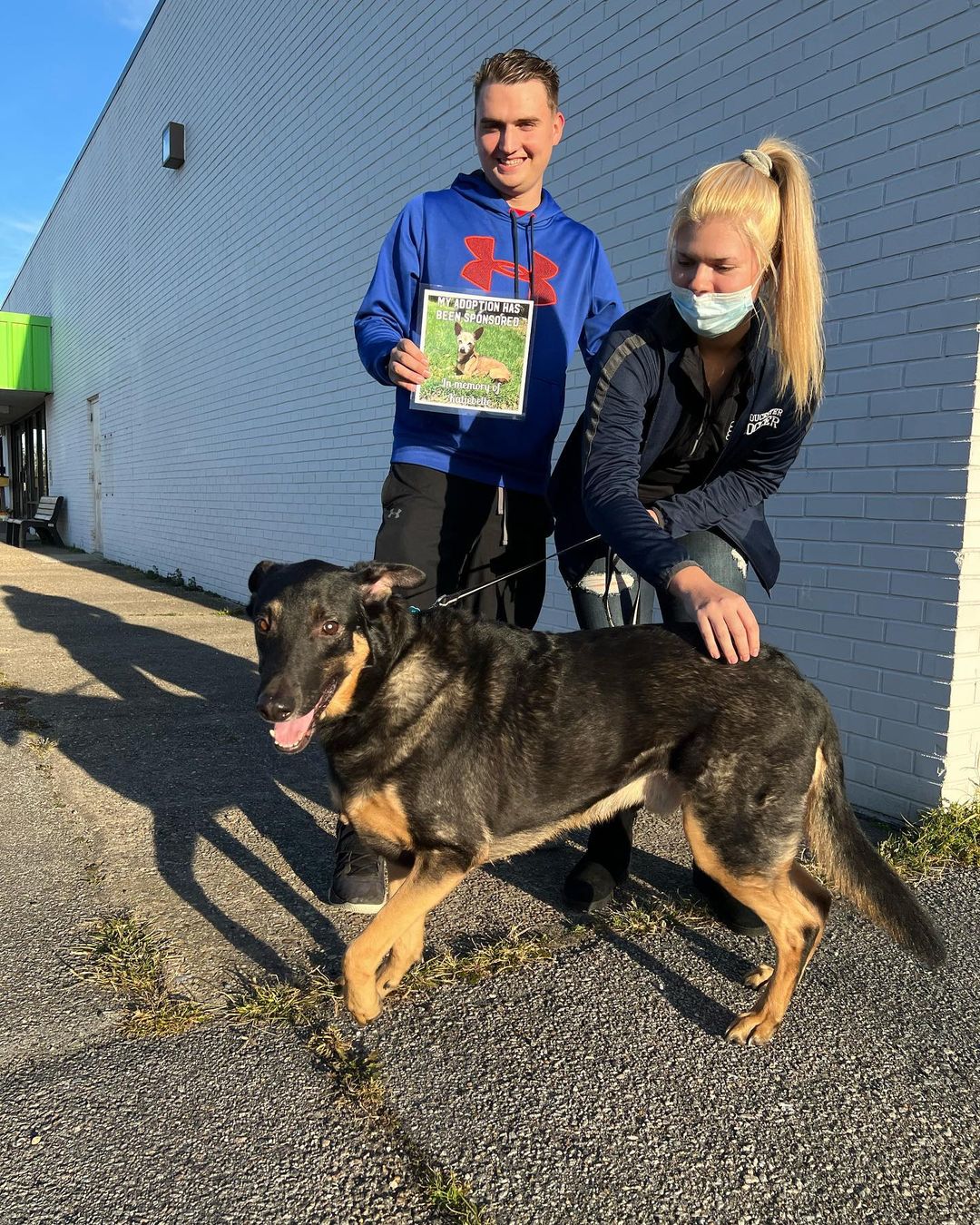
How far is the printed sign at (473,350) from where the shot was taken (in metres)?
3.05

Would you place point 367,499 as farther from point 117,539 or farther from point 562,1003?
point 117,539

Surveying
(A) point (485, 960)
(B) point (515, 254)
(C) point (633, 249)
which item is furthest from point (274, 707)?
(C) point (633, 249)

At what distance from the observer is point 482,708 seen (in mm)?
2580

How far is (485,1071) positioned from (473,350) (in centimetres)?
244

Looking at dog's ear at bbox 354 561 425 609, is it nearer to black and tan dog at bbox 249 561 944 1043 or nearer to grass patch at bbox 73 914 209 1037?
black and tan dog at bbox 249 561 944 1043

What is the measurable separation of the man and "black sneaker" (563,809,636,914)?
736mm

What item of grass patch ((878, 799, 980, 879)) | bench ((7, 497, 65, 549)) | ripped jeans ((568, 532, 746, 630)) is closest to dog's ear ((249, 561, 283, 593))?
ripped jeans ((568, 532, 746, 630))

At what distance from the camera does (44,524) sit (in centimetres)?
2452

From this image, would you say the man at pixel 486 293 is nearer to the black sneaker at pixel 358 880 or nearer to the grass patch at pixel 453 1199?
the black sneaker at pixel 358 880

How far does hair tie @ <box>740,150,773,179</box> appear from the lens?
2434 mm

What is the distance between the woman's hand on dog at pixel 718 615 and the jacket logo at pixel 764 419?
0.67m

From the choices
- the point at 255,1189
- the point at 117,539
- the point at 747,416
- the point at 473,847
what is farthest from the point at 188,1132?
the point at 117,539

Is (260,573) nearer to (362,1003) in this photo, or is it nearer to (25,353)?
(362,1003)

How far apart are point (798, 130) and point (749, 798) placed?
12.1ft
